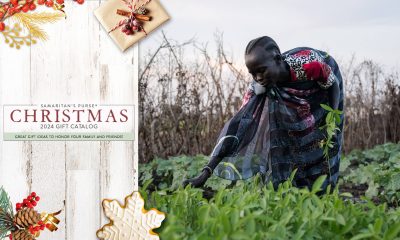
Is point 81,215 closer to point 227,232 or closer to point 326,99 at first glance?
point 227,232

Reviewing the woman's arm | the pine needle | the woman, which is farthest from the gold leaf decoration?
the woman

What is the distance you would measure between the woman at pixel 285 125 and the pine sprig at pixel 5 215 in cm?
124

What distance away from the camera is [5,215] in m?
2.39

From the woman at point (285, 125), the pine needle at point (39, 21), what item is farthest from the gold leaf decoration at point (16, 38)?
the woman at point (285, 125)

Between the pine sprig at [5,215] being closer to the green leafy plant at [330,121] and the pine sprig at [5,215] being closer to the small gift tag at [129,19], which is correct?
the small gift tag at [129,19]

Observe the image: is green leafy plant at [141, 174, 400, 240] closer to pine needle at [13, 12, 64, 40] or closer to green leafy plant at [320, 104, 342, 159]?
green leafy plant at [320, 104, 342, 159]

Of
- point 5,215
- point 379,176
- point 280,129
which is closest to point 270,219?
point 5,215

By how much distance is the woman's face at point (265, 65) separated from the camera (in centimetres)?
317

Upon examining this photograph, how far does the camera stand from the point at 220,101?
5957 mm

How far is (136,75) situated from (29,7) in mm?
480

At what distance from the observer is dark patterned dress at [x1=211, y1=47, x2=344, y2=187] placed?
3428 millimetres

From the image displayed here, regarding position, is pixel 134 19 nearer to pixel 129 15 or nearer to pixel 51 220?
pixel 129 15

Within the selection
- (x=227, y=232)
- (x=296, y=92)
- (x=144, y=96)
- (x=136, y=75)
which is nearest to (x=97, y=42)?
(x=136, y=75)

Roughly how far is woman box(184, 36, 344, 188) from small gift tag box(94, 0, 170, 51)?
1.13 meters
